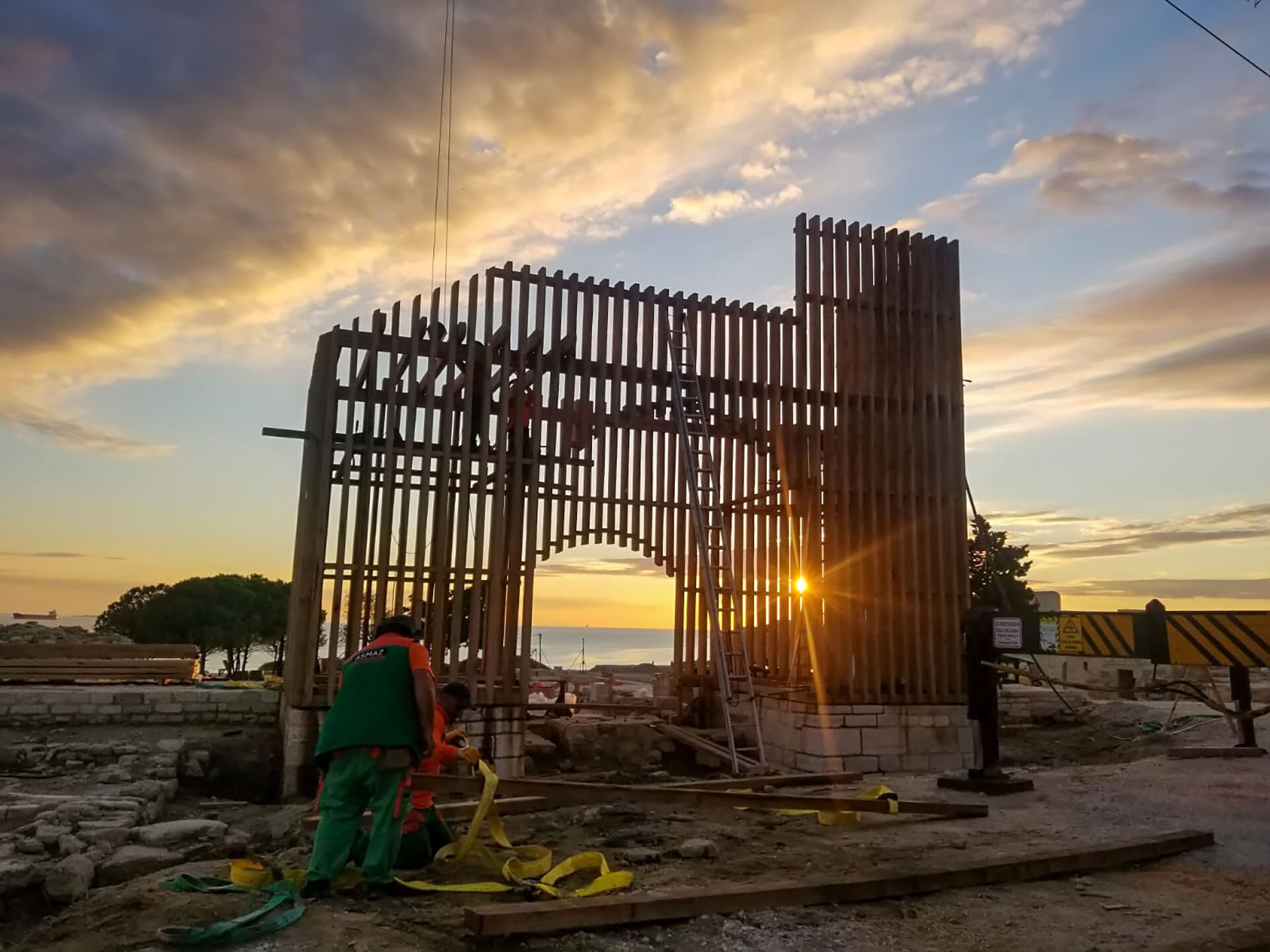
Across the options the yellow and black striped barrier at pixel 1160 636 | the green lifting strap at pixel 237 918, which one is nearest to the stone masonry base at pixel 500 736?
the green lifting strap at pixel 237 918

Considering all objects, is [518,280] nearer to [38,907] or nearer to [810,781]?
[810,781]

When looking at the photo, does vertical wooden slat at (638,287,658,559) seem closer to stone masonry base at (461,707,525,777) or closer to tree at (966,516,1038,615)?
stone masonry base at (461,707,525,777)

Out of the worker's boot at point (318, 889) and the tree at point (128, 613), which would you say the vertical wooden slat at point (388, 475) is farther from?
the tree at point (128, 613)

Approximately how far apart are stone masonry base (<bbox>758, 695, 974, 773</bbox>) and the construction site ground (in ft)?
8.73

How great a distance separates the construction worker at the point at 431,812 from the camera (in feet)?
17.0

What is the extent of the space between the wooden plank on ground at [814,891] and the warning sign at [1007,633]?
7.94ft

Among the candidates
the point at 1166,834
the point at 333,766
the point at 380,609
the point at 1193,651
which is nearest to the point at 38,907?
the point at 333,766

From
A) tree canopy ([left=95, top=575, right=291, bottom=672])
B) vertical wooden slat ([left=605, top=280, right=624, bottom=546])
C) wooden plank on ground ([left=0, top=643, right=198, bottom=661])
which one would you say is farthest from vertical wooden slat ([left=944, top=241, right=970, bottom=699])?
tree canopy ([left=95, top=575, right=291, bottom=672])

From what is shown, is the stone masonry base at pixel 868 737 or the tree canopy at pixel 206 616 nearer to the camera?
→ the stone masonry base at pixel 868 737

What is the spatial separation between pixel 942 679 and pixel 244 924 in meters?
10.1

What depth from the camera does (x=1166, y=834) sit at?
6359mm

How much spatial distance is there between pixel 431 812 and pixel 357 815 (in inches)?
27.9

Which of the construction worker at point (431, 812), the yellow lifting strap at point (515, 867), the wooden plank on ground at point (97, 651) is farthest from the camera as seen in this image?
the wooden plank on ground at point (97, 651)

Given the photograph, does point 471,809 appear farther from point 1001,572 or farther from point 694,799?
point 1001,572
